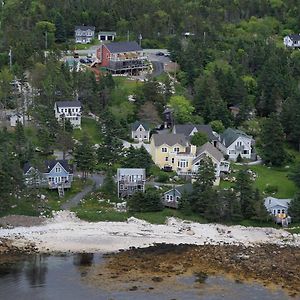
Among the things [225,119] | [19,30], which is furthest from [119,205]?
[19,30]

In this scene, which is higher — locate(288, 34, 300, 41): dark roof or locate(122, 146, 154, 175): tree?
locate(288, 34, 300, 41): dark roof

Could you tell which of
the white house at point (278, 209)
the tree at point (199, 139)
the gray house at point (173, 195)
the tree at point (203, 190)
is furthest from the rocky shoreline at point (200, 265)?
the tree at point (199, 139)

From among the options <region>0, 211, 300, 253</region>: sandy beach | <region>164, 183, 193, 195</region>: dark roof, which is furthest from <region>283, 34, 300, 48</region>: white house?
<region>0, 211, 300, 253</region>: sandy beach

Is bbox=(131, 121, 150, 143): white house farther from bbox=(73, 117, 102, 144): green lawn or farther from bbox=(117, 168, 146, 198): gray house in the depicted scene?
bbox=(117, 168, 146, 198): gray house

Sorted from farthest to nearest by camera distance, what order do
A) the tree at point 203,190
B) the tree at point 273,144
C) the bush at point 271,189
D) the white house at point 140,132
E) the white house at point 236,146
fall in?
Answer: the white house at point 140,132 < the white house at point 236,146 < the tree at point 273,144 < the bush at point 271,189 < the tree at point 203,190

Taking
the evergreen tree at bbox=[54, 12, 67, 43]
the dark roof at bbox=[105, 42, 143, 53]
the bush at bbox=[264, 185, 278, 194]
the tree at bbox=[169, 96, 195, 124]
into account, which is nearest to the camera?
the bush at bbox=[264, 185, 278, 194]

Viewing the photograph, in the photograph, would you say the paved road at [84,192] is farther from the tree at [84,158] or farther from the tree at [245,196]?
the tree at [245,196]

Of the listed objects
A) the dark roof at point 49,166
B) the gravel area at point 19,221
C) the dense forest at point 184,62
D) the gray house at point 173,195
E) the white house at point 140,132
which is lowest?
the gravel area at point 19,221

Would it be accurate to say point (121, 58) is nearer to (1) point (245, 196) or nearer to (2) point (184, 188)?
(2) point (184, 188)
